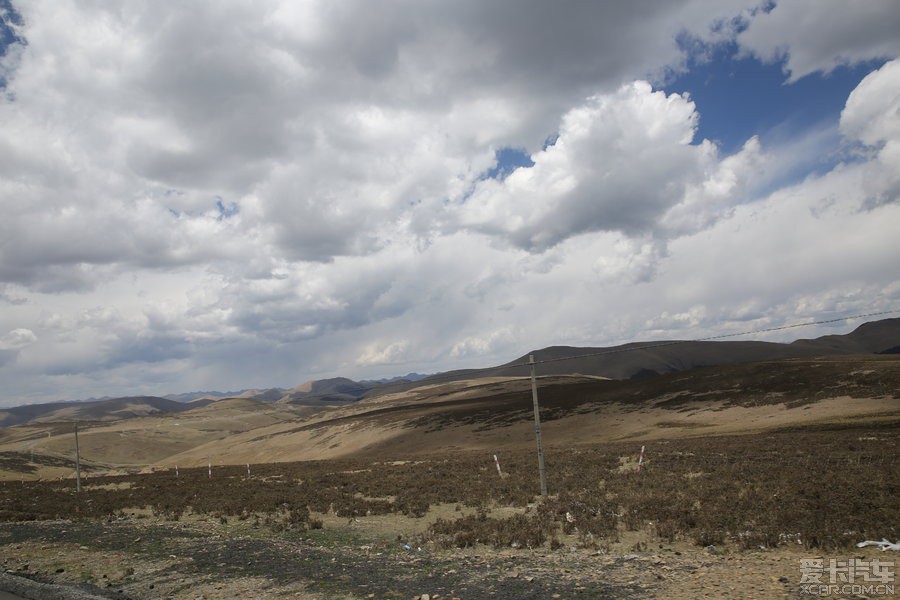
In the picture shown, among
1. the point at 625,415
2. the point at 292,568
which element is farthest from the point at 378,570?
the point at 625,415

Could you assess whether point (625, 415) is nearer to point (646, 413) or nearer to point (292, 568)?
point (646, 413)

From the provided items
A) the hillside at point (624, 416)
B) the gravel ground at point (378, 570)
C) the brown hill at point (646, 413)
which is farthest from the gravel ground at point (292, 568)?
the brown hill at point (646, 413)

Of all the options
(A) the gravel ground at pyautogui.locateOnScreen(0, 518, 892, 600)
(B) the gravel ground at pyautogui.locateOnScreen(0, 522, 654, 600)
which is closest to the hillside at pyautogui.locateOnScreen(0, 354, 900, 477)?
(A) the gravel ground at pyautogui.locateOnScreen(0, 518, 892, 600)

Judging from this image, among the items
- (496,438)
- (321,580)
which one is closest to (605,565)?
(321,580)

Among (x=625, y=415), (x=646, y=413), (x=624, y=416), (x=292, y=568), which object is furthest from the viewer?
(x=625, y=415)

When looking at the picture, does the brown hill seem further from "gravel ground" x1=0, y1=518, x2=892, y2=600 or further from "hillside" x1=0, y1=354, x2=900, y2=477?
"gravel ground" x1=0, y1=518, x2=892, y2=600

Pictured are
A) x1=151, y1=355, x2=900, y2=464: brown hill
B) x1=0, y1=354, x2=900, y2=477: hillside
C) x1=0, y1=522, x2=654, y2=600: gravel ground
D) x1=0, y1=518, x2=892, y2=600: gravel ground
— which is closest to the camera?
x1=0, y1=518, x2=892, y2=600: gravel ground

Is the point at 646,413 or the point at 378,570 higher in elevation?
the point at 378,570

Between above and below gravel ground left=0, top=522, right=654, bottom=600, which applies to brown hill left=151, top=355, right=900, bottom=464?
below

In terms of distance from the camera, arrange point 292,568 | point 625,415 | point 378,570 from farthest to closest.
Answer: point 625,415
point 292,568
point 378,570

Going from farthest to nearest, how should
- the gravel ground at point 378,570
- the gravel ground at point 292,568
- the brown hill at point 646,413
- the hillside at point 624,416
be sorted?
the hillside at point 624,416 < the brown hill at point 646,413 < the gravel ground at point 292,568 < the gravel ground at point 378,570

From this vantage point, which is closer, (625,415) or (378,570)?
(378,570)

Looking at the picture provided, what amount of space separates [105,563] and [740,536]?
1620cm

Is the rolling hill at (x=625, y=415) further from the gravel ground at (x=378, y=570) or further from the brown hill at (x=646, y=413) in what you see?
the gravel ground at (x=378, y=570)
